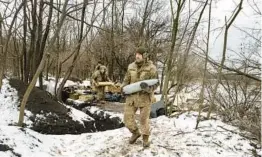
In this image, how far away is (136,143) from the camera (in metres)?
7.69

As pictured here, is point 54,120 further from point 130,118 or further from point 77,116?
point 130,118

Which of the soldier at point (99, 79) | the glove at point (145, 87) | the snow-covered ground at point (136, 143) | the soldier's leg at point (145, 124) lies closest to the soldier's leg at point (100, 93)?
the soldier at point (99, 79)

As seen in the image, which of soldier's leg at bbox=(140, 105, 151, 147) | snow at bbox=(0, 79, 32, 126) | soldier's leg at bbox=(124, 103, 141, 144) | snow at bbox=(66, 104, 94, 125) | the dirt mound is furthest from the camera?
snow at bbox=(66, 104, 94, 125)

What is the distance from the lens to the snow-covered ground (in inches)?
283

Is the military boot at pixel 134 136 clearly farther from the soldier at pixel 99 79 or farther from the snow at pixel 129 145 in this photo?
the soldier at pixel 99 79

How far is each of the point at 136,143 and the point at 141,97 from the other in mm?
954

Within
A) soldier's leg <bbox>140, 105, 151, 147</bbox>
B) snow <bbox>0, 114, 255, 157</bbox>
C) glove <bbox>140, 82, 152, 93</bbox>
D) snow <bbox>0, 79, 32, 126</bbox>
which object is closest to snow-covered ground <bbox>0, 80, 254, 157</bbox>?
snow <bbox>0, 114, 255, 157</bbox>

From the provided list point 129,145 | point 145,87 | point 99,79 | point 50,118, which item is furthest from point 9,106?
point 99,79

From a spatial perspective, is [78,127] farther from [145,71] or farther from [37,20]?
[37,20]

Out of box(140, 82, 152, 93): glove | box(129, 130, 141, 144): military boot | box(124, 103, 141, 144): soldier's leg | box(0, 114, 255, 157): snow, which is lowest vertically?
box(0, 114, 255, 157): snow

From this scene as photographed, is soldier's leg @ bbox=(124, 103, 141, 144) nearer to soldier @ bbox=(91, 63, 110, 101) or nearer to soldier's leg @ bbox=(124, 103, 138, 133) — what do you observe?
soldier's leg @ bbox=(124, 103, 138, 133)

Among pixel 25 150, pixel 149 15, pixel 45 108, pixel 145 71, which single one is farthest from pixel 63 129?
pixel 149 15

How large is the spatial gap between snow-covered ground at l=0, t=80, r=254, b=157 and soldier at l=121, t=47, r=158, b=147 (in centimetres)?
34

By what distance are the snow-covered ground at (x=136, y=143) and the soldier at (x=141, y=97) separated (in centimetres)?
34
